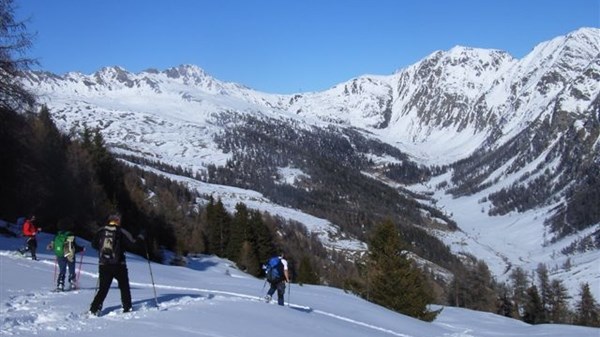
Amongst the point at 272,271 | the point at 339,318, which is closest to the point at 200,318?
the point at 272,271

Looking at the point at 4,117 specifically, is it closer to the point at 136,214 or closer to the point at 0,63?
the point at 0,63

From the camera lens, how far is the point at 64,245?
65.2ft

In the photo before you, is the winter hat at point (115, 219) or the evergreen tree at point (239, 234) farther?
the evergreen tree at point (239, 234)

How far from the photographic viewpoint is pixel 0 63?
78.6ft

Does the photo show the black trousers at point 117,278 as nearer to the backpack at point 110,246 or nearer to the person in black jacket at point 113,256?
the person in black jacket at point 113,256

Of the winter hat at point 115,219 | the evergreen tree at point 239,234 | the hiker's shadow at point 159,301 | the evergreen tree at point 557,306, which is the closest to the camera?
the winter hat at point 115,219

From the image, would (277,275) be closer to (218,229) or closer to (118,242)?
(118,242)

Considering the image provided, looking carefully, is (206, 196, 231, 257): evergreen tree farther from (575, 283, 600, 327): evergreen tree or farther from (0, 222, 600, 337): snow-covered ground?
(575, 283, 600, 327): evergreen tree

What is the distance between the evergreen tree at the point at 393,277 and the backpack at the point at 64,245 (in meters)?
25.2

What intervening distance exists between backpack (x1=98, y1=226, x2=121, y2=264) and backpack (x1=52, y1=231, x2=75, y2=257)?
16.5 ft

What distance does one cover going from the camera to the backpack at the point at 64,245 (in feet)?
64.3

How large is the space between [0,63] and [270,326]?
609 inches

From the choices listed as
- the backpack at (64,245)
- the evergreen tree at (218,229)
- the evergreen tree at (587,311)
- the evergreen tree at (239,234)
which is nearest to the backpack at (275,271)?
the backpack at (64,245)

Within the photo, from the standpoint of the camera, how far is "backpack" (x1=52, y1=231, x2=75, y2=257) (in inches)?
772
